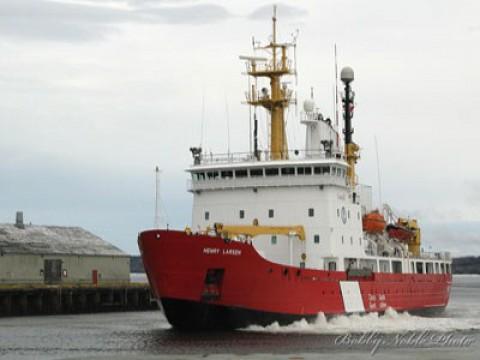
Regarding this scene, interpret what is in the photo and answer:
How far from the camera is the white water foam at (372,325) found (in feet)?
121

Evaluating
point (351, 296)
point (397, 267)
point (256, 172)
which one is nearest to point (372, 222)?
point (397, 267)

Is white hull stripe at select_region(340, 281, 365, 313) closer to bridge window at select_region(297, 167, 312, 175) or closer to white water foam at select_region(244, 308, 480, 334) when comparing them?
white water foam at select_region(244, 308, 480, 334)

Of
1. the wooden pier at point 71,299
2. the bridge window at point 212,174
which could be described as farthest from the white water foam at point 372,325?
the wooden pier at point 71,299

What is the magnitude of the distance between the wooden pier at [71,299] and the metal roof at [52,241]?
2.88 meters

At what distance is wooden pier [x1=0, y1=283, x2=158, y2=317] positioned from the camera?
167ft

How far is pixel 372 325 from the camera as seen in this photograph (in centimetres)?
4112

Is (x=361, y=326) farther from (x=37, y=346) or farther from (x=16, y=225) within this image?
(x=16, y=225)

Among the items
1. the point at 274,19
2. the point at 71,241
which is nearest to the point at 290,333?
the point at 274,19

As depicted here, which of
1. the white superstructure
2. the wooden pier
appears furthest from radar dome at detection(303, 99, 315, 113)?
the wooden pier

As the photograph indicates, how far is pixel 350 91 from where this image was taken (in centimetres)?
5112

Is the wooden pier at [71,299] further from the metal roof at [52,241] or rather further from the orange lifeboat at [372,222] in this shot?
the orange lifeboat at [372,222]

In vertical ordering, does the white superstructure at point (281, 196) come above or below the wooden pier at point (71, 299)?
above

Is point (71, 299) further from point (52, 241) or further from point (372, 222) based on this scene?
point (372, 222)

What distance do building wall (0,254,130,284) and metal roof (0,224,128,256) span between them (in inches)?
11.3
